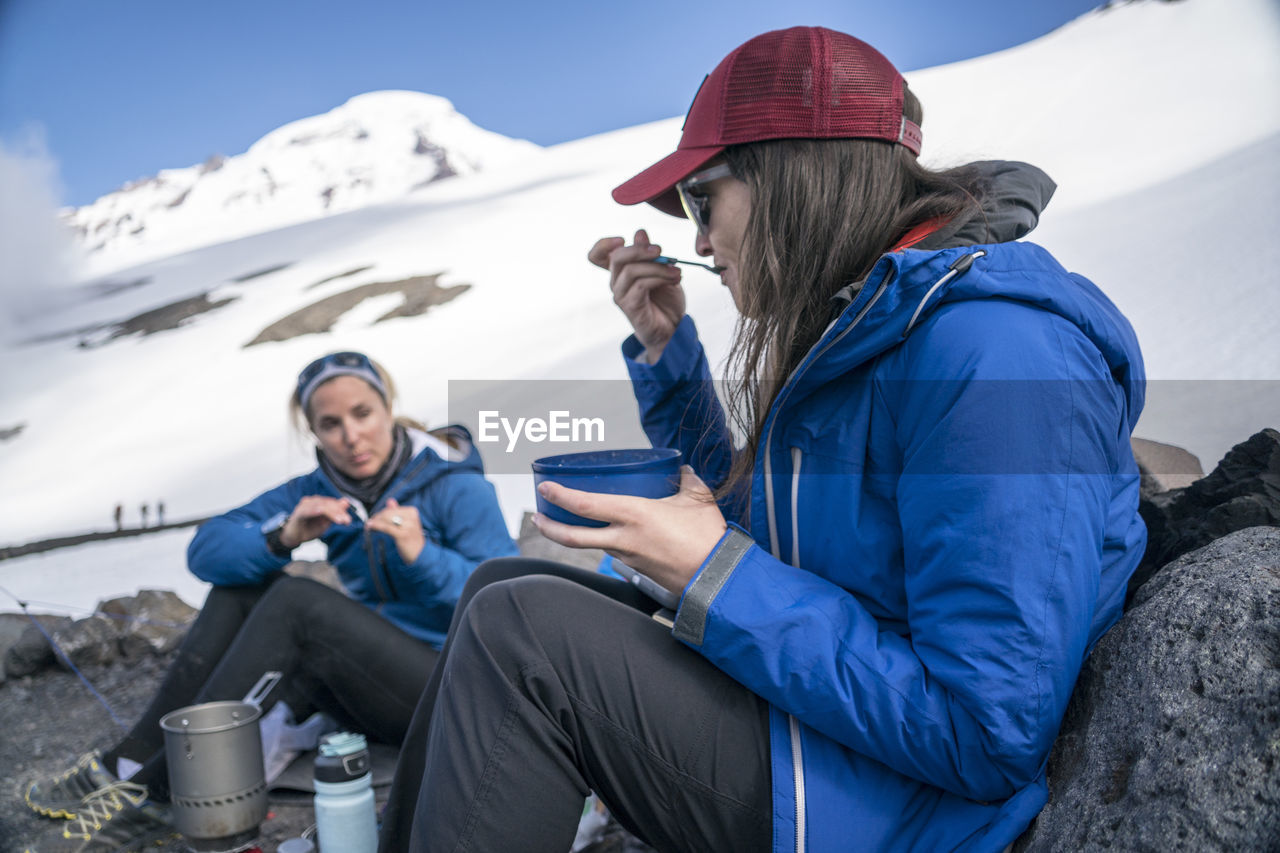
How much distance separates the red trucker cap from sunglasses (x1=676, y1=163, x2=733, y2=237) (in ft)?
0.09

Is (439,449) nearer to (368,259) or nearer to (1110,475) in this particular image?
(1110,475)

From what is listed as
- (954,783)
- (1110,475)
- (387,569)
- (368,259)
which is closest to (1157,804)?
(954,783)

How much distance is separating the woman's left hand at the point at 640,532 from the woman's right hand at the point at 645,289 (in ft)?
2.09

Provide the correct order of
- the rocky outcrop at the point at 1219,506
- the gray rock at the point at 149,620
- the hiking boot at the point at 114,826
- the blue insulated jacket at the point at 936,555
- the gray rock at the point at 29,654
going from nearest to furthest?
the blue insulated jacket at the point at 936,555, the rocky outcrop at the point at 1219,506, the hiking boot at the point at 114,826, the gray rock at the point at 29,654, the gray rock at the point at 149,620

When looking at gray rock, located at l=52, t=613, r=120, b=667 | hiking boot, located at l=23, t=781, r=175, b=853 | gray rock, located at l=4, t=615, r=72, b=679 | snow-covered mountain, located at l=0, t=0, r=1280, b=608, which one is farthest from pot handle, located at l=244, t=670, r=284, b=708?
A: gray rock, located at l=4, t=615, r=72, b=679

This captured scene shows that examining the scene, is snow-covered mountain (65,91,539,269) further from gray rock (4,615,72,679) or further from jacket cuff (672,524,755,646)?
jacket cuff (672,524,755,646)

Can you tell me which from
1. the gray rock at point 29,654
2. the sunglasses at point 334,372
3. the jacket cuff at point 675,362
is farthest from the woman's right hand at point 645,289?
the gray rock at point 29,654

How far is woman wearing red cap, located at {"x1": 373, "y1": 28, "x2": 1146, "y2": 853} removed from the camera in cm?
87

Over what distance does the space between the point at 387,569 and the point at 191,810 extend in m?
0.63

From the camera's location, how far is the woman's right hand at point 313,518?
6.18 ft

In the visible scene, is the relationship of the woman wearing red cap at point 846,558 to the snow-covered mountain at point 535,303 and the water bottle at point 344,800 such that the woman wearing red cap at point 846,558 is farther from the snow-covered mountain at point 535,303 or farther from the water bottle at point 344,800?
the water bottle at point 344,800

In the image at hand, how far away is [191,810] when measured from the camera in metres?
1.57

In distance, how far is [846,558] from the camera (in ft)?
3.34

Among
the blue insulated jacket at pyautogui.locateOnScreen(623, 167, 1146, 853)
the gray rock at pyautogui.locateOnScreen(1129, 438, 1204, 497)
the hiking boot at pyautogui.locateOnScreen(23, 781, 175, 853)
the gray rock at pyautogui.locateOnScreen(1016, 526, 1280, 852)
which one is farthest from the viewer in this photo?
the gray rock at pyautogui.locateOnScreen(1129, 438, 1204, 497)
